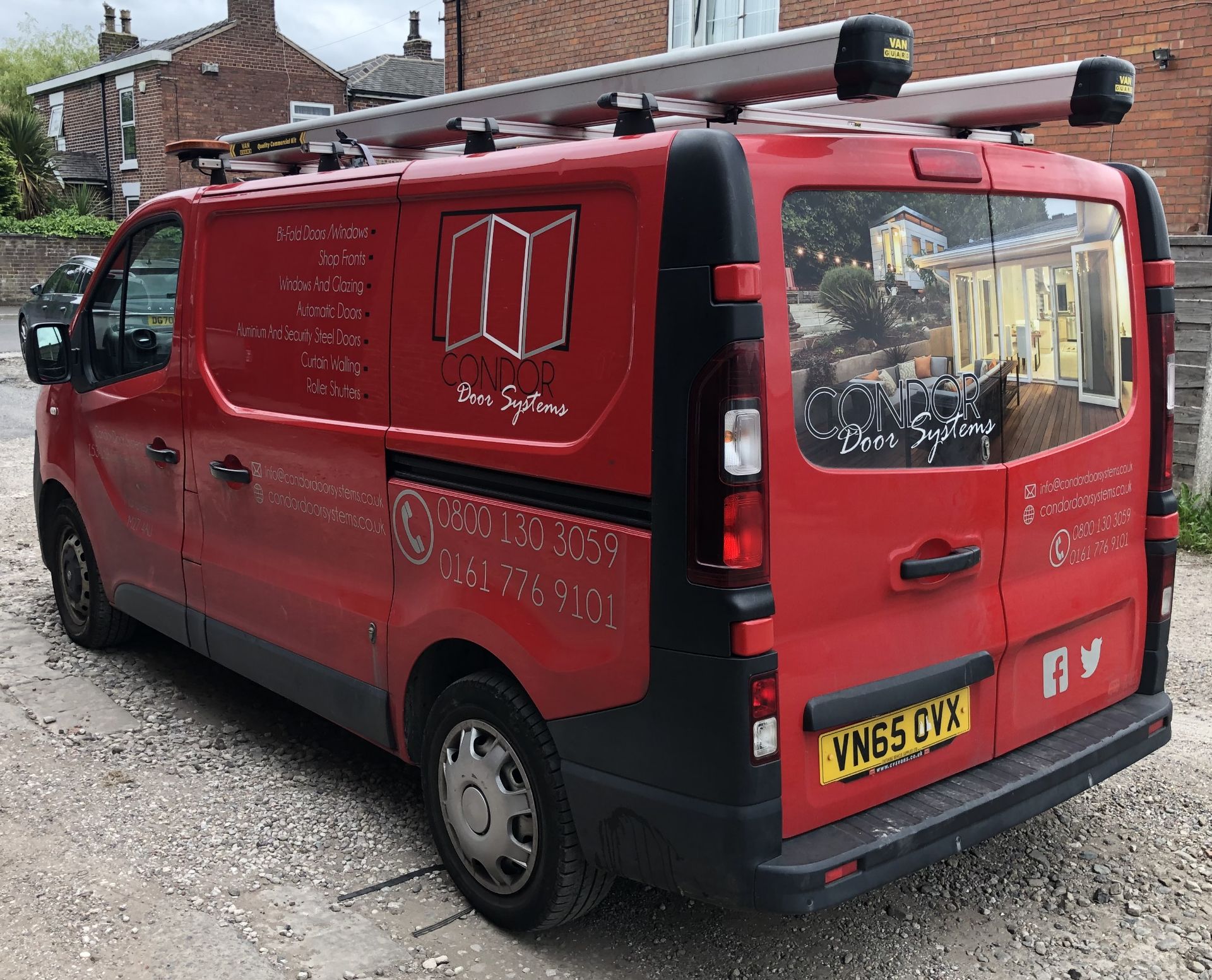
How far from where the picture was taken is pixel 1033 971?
3148 mm

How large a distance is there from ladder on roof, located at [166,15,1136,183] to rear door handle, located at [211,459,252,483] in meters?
1.24

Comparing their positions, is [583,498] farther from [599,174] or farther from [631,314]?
[599,174]

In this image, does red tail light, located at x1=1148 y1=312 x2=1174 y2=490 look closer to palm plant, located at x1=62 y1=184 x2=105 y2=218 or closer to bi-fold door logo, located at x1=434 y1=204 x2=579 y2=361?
bi-fold door logo, located at x1=434 y1=204 x2=579 y2=361

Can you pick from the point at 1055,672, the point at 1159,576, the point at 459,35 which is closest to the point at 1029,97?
the point at 1159,576

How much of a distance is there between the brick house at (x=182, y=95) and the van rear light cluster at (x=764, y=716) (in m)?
34.8

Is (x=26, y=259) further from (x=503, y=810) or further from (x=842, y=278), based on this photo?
(x=842, y=278)

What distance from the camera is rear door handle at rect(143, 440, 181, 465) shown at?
4.67 m

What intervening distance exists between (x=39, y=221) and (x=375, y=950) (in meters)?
35.6

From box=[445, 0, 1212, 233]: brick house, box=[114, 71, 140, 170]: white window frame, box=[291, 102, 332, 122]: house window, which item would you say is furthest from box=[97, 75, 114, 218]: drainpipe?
box=[445, 0, 1212, 233]: brick house

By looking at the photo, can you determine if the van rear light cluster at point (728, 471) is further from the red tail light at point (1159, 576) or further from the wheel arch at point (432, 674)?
the red tail light at point (1159, 576)

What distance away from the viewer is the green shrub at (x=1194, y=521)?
24.8 feet

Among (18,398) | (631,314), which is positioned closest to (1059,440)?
(631,314)

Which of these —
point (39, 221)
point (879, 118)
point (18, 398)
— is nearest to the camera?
point (879, 118)

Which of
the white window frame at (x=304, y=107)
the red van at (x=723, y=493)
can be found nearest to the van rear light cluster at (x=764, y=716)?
the red van at (x=723, y=493)
